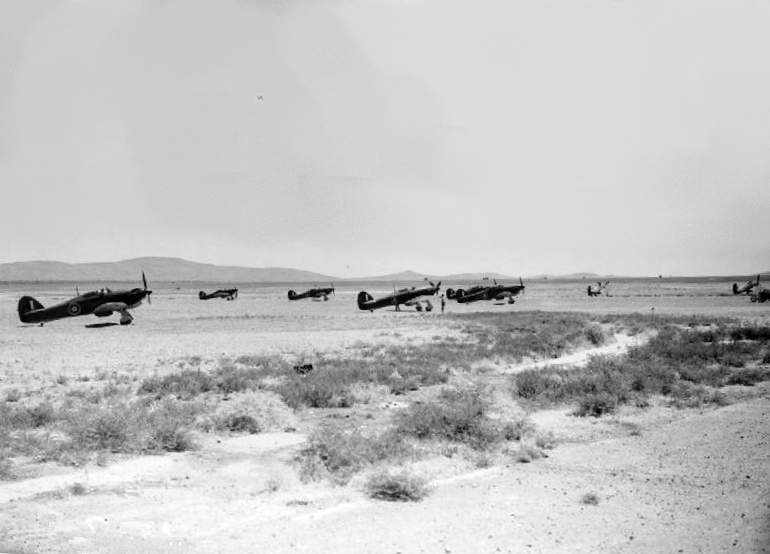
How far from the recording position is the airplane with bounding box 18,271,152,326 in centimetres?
4059

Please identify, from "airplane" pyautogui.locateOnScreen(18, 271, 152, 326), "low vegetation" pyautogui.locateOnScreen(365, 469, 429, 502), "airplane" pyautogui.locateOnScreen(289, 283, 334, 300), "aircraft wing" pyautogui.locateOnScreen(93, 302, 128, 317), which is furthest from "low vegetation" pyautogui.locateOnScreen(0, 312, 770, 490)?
"airplane" pyautogui.locateOnScreen(289, 283, 334, 300)

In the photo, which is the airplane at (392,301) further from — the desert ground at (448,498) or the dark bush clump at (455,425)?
the dark bush clump at (455,425)

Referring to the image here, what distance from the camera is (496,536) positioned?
279 inches

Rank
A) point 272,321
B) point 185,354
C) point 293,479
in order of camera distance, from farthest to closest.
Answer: point 272,321 < point 185,354 < point 293,479

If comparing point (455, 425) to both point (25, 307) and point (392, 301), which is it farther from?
point (392, 301)

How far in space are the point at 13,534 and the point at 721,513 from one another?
8.24 metres

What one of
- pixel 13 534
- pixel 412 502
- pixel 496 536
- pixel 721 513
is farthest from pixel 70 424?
pixel 721 513

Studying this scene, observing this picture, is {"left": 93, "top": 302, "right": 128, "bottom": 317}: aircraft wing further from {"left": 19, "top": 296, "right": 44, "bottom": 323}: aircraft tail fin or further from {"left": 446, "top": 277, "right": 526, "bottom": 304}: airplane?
{"left": 446, "top": 277, "right": 526, "bottom": 304}: airplane

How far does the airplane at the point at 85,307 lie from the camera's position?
133ft

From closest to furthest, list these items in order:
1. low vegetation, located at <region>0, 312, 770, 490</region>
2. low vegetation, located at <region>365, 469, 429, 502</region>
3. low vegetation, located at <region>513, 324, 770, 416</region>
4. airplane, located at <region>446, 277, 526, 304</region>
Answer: low vegetation, located at <region>365, 469, 429, 502</region>, low vegetation, located at <region>0, 312, 770, 490</region>, low vegetation, located at <region>513, 324, 770, 416</region>, airplane, located at <region>446, 277, 526, 304</region>

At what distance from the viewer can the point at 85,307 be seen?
41.9 m

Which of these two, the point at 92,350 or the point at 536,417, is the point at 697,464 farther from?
the point at 92,350

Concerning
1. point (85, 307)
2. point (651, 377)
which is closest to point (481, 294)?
point (85, 307)

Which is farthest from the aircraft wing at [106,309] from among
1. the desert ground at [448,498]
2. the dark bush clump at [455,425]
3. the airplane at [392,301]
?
the dark bush clump at [455,425]
